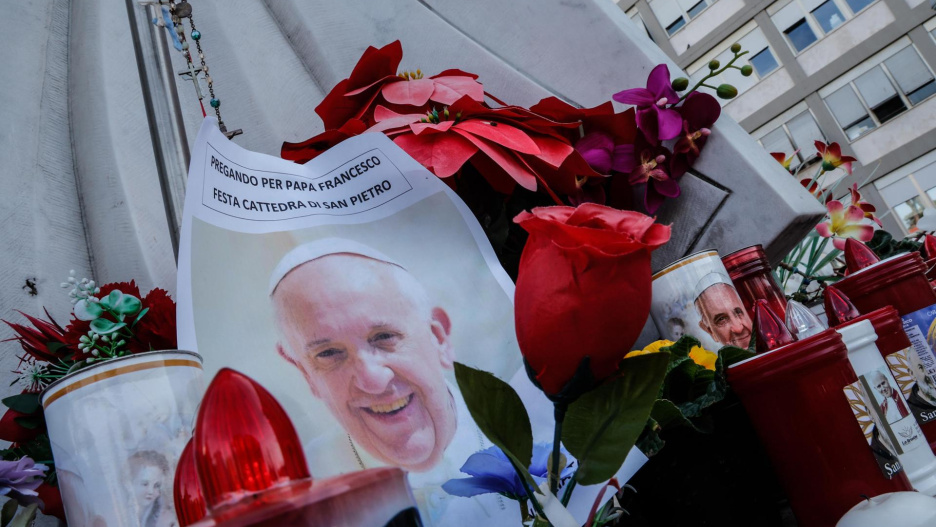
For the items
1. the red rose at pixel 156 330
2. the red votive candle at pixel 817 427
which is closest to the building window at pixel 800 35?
the red votive candle at pixel 817 427

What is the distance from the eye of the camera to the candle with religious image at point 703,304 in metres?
0.50

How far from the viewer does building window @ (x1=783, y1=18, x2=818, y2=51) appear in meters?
7.83

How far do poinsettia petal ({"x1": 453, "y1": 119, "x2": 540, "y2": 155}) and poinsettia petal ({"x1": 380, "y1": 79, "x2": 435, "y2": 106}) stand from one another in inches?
2.2

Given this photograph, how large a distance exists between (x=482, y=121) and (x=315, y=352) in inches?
9.1

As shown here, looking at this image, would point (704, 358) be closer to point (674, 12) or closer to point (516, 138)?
point (516, 138)

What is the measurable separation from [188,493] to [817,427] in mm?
317

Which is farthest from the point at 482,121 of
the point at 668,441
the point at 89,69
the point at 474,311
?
the point at 89,69

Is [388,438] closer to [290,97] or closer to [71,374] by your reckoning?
[71,374]

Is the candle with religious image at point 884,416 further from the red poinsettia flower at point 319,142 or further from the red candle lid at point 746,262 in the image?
the red poinsettia flower at point 319,142

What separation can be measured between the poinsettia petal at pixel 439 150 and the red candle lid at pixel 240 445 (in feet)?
1.05

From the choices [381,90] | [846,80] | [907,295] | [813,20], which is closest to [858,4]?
[813,20]

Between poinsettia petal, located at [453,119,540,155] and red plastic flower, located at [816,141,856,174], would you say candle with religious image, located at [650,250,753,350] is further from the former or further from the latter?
red plastic flower, located at [816,141,856,174]

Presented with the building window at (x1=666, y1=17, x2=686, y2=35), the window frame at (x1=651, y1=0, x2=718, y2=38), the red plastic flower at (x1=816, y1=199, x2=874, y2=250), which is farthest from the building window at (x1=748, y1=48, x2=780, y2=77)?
the red plastic flower at (x1=816, y1=199, x2=874, y2=250)

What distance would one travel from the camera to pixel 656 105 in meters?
0.62
